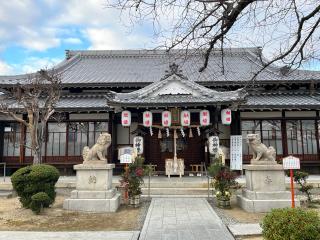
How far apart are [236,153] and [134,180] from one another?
7.87 meters

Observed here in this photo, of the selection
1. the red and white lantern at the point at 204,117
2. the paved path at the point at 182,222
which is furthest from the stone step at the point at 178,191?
the red and white lantern at the point at 204,117

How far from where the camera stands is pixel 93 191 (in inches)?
442

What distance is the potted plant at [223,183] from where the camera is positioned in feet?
37.7

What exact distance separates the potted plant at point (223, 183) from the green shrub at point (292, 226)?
571 cm

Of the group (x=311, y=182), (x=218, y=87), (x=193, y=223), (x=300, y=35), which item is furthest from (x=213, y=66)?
(x=300, y=35)

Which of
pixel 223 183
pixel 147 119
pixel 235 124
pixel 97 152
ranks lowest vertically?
pixel 223 183

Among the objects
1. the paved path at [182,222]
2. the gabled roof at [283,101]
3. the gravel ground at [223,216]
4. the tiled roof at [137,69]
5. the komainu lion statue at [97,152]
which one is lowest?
the gravel ground at [223,216]

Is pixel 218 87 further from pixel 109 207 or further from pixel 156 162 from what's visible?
pixel 109 207

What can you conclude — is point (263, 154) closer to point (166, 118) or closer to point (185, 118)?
point (185, 118)

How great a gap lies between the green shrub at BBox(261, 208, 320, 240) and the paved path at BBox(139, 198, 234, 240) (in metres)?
2.07

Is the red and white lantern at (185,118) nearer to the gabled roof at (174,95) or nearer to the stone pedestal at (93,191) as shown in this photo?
the gabled roof at (174,95)

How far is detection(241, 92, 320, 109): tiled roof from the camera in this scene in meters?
18.8

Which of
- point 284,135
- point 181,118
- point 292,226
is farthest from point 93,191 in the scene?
point 284,135

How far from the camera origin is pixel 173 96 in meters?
19.1
